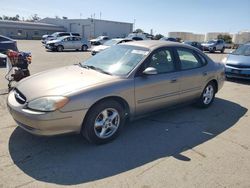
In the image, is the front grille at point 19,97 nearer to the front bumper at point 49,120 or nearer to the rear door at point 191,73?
the front bumper at point 49,120

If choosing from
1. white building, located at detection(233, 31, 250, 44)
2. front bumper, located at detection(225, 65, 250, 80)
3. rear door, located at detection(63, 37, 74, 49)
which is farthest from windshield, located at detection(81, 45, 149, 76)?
white building, located at detection(233, 31, 250, 44)

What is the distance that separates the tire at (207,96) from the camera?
576 centimetres

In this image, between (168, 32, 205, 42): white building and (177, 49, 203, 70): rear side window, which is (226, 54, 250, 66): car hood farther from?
(168, 32, 205, 42): white building

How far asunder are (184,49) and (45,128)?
3364mm

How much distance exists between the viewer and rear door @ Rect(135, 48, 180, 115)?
4.18 m

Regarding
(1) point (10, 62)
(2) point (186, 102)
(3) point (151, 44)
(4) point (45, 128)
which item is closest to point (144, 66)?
(3) point (151, 44)

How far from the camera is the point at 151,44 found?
4750 millimetres

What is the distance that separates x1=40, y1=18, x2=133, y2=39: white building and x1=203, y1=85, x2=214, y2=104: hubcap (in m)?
49.6

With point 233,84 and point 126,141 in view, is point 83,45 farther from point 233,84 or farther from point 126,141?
point 126,141

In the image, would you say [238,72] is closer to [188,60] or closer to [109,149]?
[188,60]

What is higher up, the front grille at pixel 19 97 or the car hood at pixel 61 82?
the car hood at pixel 61 82

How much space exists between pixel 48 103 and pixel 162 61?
7.74ft

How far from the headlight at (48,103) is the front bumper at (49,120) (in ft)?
0.20

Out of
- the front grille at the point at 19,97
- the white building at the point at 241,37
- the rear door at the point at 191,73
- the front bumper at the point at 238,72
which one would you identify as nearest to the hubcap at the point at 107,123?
the front grille at the point at 19,97
